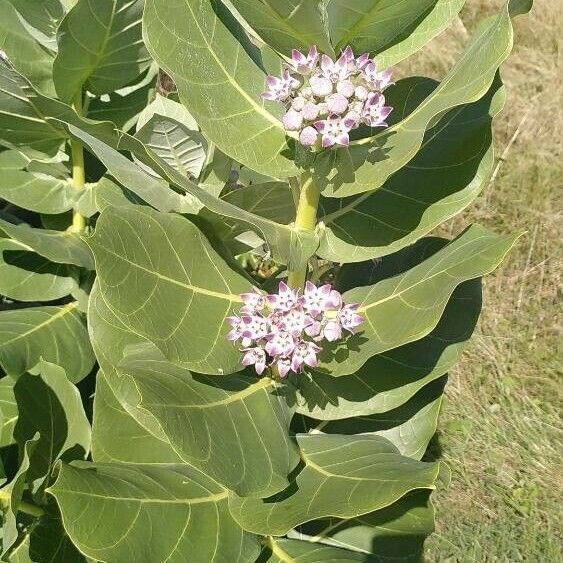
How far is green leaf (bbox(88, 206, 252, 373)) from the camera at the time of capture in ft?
5.94

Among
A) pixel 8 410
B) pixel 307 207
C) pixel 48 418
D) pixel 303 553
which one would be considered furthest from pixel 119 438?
pixel 307 207

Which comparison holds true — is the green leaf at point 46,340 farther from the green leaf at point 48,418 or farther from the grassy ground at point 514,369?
the grassy ground at point 514,369

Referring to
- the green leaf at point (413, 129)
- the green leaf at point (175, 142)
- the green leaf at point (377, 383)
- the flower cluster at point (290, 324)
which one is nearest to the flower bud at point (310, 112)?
the green leaf at point (413, 129)

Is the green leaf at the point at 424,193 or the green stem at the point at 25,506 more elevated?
the green leaf at the point at 424,193

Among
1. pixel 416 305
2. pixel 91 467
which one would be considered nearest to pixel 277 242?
pixel 416 305

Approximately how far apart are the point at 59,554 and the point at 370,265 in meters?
1.24

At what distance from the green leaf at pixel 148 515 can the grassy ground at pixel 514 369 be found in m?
1.95

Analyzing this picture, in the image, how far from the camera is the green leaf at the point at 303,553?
232cm

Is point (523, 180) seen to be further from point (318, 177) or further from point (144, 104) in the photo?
point (318, 177)

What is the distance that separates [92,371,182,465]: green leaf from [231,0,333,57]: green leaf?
109 cm

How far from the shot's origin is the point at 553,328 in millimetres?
4715

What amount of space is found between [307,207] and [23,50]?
109 cm

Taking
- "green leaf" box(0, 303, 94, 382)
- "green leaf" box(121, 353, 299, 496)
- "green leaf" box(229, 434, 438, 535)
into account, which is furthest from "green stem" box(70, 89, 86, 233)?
"green leaf" box(229, 434, 438, 535)

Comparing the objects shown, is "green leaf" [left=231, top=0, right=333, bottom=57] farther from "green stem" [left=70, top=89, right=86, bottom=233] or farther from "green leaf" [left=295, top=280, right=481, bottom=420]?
"green stem" [left=70, top=89, right=86, bottom=233]
